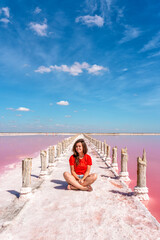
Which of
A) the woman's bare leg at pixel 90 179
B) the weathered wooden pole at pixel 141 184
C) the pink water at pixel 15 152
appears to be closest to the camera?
the woman's bare leg at pixel 90 179

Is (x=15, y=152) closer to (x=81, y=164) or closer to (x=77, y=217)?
(x=81, y=164)

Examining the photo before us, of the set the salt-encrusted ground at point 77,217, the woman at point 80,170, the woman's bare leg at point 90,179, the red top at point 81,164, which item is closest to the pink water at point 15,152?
the salt-encrusted ground at point 77,217

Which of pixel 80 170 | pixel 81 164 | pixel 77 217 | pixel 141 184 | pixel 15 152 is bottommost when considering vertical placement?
pixel 15 152

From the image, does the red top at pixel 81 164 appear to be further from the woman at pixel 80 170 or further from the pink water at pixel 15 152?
the pink water at pixel 15 152

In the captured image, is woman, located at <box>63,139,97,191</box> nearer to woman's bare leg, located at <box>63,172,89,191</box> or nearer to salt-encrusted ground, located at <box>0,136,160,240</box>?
woman's bare leg, located at <box>63,172,89,191</box>

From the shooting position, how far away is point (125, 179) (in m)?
8.34

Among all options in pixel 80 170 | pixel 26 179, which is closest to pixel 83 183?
pixel 80 170

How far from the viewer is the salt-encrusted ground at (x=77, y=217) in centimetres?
365

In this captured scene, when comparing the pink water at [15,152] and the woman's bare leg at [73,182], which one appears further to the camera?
the pink water at [15,152]

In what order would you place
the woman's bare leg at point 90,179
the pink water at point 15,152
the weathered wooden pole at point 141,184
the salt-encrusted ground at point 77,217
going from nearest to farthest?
the salt-encrusted ground at point 77,217, the woman's bare leg at point 90,179, the weathered wooden pole at point 141,184, the pink water at point 15,152

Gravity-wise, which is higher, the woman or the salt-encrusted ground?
the woman

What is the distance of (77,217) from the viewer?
4.34 m

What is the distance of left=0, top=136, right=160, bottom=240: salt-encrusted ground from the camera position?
12.0ft

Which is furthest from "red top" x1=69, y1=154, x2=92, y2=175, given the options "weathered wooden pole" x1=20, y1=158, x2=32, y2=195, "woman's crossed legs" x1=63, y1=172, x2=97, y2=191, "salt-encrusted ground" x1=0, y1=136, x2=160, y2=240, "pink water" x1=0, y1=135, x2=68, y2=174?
"pink water" x1=0, y1=135, x2=68, y2=174
